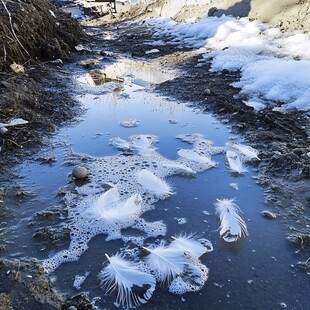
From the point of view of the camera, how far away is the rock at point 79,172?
137 inches

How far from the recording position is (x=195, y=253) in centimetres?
259

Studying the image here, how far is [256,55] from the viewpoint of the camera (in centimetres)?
812

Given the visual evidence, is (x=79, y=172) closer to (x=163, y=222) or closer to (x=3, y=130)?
(x=163, y=222)

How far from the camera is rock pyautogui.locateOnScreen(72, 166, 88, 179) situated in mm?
3487

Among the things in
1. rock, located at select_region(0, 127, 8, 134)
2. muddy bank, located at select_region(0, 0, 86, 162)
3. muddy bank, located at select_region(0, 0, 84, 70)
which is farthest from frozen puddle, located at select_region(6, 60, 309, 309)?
muddy bank, located at select_region(0, 0, 84, 70)

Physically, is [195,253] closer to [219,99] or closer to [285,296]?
[285,296]

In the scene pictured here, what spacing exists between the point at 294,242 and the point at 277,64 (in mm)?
4799

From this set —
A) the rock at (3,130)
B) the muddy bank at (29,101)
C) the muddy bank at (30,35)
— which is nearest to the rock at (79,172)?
the muddy bank at (29,101)

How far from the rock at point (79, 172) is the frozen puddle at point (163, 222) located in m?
0.08

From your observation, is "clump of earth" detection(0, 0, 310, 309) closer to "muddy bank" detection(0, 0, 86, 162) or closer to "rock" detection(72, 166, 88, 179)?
"muddy bank" detection(0, 0, 86, 162)

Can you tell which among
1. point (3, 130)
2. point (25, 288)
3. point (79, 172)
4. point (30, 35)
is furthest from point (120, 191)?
point (30, 35)

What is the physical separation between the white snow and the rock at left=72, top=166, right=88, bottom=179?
3.07 meters

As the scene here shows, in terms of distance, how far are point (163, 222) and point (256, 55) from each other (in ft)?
21.1

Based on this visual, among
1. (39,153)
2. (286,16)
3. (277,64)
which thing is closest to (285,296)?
(39,153)
